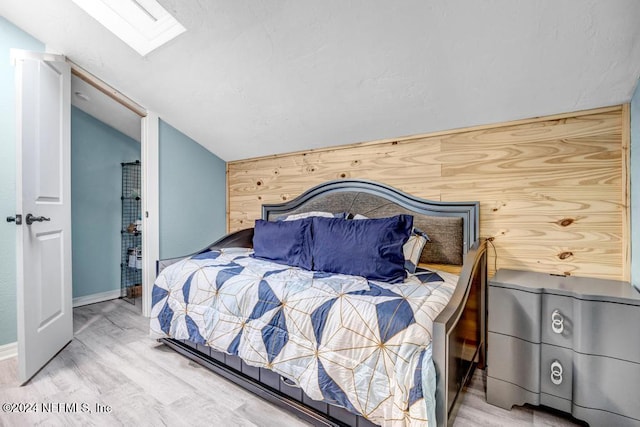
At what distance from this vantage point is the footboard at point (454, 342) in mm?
918

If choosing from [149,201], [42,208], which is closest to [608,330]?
[42,208]

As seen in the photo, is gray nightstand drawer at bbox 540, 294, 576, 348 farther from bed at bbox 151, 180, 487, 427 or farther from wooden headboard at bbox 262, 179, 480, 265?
wooden headboard at bbox 262, 179, 480, 265

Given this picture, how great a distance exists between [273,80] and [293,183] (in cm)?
99

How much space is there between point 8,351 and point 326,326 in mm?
2267

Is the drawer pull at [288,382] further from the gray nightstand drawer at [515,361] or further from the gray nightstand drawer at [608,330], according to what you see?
the gray nightstand drawer at [608,330]

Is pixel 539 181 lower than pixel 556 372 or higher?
higher

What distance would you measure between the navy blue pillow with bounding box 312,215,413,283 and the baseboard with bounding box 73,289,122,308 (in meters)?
2.63

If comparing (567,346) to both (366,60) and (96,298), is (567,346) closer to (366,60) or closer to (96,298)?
(366,60)

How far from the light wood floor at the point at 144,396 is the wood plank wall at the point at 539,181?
80cm

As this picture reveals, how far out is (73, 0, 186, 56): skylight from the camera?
1.72m

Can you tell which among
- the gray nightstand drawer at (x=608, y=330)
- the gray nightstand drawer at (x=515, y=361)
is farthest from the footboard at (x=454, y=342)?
the gray nightstand drawer at (x=608, y=330)

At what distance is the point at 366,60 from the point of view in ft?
5.14

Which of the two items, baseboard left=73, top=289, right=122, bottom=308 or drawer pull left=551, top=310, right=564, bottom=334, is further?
baseboard left=73, top=289, right=122, bottom=308

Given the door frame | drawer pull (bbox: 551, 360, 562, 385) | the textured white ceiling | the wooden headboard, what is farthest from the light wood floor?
→ the textured white ceiling
